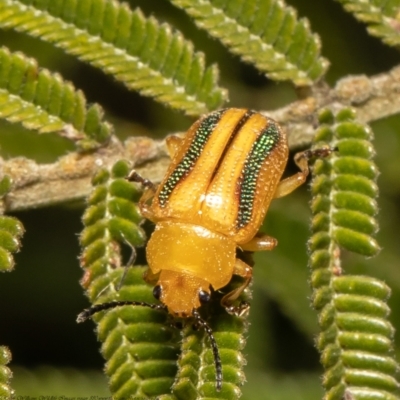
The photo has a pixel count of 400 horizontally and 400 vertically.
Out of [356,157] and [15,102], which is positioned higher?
[356,157]

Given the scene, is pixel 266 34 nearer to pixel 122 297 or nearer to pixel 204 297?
pixel 204 297

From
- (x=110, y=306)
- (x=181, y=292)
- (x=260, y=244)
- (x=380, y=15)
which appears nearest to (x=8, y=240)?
(x=110, y=306)

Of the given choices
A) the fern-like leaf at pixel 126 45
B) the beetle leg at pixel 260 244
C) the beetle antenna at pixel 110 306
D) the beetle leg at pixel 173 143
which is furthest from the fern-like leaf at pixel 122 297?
the beetle leg at pixel 260 244

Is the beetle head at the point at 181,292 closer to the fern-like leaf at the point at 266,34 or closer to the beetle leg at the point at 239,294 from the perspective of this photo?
the beetle leg at the point at 239,294

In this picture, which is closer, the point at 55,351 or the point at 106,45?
the point at 106,45

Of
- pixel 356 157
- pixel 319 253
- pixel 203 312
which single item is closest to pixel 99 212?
pixel 203 312

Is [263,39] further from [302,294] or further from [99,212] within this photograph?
[302,294]

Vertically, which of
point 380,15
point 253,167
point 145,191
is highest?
point 380,15
